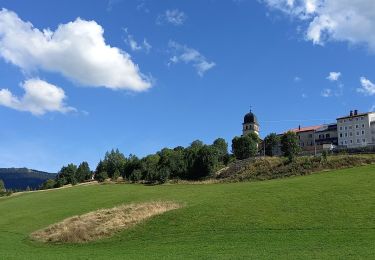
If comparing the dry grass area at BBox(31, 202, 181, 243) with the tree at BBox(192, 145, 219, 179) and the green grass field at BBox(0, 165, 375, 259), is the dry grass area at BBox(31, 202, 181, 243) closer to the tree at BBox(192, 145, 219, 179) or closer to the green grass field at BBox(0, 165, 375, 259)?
the green grass field at BBox(0, 165, 375, 259)

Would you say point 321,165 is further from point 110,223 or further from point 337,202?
point 110,223

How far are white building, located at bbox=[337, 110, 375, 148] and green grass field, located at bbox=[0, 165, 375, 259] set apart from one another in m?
122

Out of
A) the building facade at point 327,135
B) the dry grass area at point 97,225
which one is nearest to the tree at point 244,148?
the building facade at point 327,135

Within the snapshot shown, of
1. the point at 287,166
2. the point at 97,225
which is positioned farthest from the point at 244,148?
the point at 97,225

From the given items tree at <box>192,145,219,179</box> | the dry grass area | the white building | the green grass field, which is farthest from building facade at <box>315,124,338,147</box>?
the dry grass area

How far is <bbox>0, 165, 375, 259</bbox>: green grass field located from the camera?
1239 inches

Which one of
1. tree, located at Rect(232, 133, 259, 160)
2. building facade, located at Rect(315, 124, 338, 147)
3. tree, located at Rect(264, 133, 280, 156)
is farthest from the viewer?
building facade, located at Rect(315, 124, 338, 147)

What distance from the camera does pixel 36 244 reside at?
140ft

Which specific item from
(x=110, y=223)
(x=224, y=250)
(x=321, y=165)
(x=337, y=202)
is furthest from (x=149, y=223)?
(x=321, y=165)

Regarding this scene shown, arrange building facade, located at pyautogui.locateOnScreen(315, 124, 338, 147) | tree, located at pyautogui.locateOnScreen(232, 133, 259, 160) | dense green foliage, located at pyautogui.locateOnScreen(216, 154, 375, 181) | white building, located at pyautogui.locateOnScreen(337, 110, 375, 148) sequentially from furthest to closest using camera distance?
building facade, located at pyautogui.locateOnScreen(315, 124, 338, 147) → white building, located at pyautogui.locateOnScreen(337, 110, 375, 148) → tree, located at pyautogui.locateOnScreen(232, 133, 259, 160) → dense green foliage, located at pyautogui.locateOnScreen(216, 154, 375, 181)

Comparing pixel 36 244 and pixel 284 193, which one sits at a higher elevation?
pixel 284 193

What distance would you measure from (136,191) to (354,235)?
48021 millimetres

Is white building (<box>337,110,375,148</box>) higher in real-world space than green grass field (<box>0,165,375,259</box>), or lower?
higher

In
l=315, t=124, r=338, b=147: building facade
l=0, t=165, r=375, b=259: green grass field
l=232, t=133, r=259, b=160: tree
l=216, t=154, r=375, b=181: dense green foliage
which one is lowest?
l=0, t=165, r=375, b=259: green grass field
